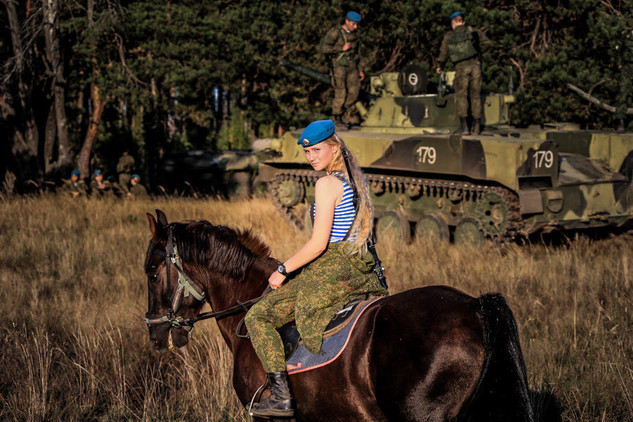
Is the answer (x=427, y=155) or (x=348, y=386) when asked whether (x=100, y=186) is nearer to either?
(x=427, y=155)

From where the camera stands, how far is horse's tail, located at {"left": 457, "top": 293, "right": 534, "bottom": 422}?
333 cm

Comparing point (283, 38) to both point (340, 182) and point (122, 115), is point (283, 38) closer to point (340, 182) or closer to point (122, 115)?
point (122, 115)

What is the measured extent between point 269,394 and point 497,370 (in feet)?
4.46

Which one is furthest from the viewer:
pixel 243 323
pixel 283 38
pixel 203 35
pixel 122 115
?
Result: pixel 122 115

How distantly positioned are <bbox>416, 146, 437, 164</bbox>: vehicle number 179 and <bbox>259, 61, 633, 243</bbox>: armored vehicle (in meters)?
0.02

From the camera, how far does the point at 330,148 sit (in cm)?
403

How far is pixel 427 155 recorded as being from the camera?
497 inches

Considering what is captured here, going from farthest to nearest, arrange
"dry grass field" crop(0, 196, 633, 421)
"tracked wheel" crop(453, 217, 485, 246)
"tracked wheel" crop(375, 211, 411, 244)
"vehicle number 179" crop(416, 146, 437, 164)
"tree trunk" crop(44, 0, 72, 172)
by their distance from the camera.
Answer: "tree trunk" crop(44, 0, 72, 172), "tracked wheel" crop(375, 211, 411, 244), "vehicle number 179" crop(416, 146, 437, 164), "tracked wheel" crop(453, 217, 485, 246), "dry grass field" crop(0, 196, 633, 421)

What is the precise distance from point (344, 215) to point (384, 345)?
30.1 inches

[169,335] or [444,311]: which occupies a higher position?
[444,311]

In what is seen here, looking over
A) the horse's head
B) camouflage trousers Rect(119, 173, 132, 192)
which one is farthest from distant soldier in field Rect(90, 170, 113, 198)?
the horse's head

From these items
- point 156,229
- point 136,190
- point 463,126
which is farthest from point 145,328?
point 136,190

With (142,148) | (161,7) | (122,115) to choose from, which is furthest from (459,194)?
(122,115)

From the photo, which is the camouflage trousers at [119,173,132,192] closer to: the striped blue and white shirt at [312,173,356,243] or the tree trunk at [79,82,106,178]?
the tree trunk at [79,82,106,178]
